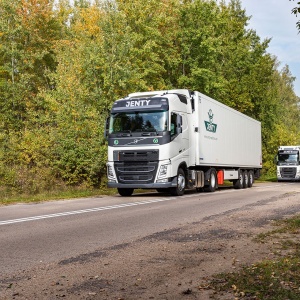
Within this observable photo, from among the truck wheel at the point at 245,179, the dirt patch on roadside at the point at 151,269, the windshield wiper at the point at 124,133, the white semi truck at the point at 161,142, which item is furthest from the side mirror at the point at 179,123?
the truck wheel at the point at 245,179

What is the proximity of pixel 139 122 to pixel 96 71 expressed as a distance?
381 inches

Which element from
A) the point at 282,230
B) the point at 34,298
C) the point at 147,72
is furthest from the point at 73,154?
the point at 34,298

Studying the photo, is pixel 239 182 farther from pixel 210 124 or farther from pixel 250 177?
pixel 210 124

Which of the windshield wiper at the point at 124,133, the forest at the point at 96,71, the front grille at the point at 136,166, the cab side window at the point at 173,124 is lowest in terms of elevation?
the front grille at the point at 136,166

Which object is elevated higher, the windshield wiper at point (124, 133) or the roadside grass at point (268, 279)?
the windshield wiper at point (124, 133)

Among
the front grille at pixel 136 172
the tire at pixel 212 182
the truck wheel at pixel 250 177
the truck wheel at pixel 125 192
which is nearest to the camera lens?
the front grille at pixel 136 172

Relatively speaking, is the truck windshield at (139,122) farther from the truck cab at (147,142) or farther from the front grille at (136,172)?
the front grille at (136,172)

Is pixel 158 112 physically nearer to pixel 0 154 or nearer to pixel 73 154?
pixel 73 154

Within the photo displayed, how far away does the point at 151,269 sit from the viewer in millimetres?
6387

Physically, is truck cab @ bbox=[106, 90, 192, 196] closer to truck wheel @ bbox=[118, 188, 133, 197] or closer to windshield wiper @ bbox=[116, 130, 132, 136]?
windshield wiper @ bbox=[116, 130, 132, 136]

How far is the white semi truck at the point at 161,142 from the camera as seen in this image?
63.3ft

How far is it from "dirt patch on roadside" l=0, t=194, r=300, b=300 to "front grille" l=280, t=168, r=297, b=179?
35.6 metres

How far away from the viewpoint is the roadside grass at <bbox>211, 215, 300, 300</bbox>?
4992mm

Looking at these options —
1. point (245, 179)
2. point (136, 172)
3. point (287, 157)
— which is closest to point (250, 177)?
point (245, 179)
